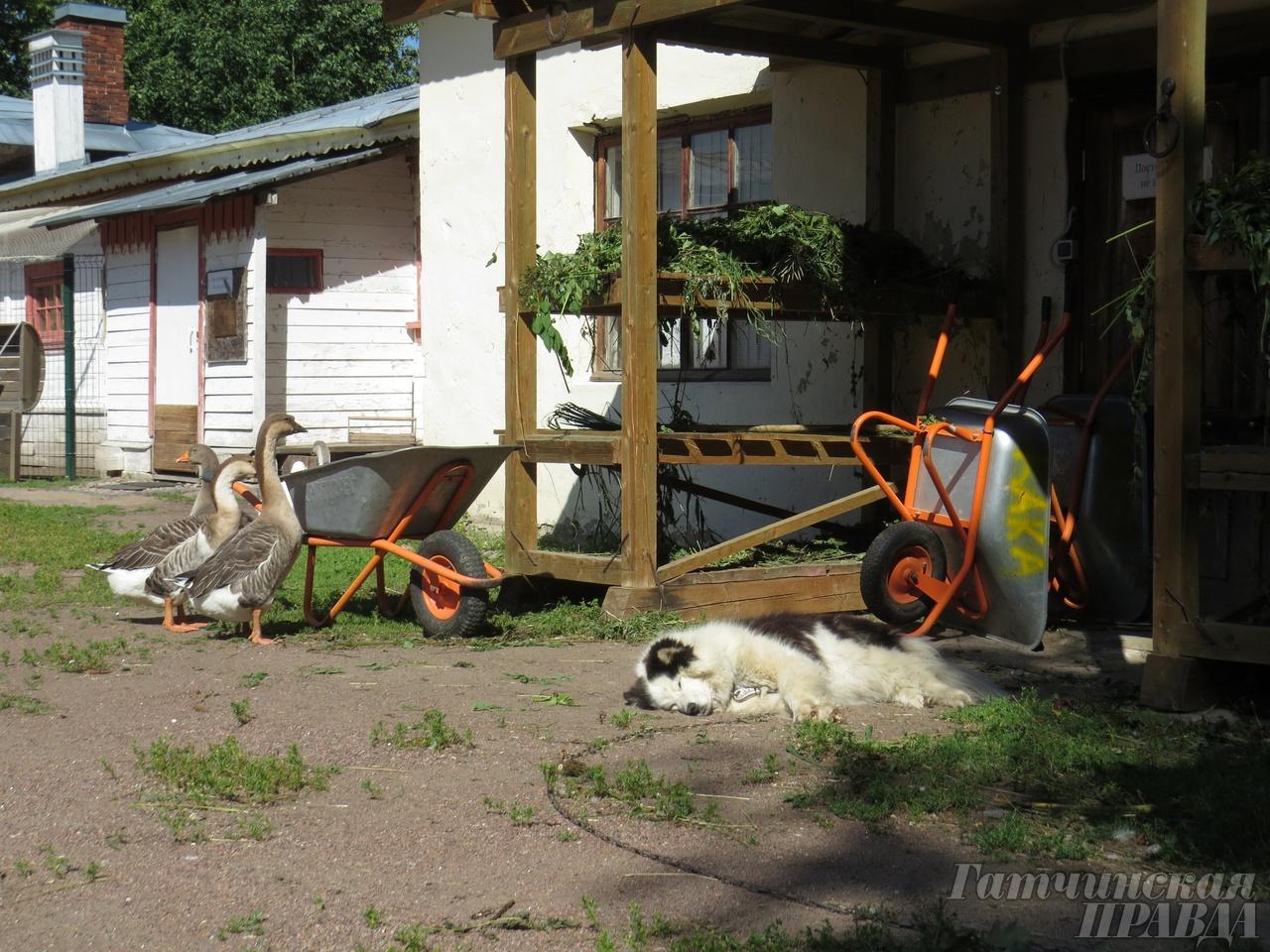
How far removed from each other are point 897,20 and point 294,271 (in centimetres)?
949

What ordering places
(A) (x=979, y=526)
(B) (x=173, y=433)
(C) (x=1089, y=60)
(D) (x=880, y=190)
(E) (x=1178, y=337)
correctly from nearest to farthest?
(E) (x=1178, y=337), (A) (x=979, y=526), (C) (x=1089, y=60), (D) (x=880, y=190), (B) (x=173, y=433)

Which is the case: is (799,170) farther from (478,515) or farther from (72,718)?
(72,718)

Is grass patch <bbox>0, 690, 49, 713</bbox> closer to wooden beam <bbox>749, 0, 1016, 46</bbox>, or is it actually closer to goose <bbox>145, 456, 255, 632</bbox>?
goose <bbox>145, 456, 255, 632</bbox>

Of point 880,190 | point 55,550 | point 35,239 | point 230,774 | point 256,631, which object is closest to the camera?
point 230,774

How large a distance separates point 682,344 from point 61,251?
11.0 meters

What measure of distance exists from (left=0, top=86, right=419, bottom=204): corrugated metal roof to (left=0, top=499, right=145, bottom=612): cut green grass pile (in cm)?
465

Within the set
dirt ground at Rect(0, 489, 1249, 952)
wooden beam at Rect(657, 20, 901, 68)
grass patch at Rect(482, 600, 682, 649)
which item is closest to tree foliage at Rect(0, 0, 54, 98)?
wooden beam at Rect(657, 20, 901, 68)

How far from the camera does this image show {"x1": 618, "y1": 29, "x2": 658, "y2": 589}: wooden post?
7633mm

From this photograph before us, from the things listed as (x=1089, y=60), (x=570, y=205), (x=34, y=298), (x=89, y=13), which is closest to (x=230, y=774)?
(x=1089, y=60)

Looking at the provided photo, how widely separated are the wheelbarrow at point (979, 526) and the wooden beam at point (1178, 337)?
108cm

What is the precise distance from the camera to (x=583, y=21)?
314 inches

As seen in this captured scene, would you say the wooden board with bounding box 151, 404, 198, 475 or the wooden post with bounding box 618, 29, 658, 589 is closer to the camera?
the wooden post with bounding box 618, 29, 658, 589

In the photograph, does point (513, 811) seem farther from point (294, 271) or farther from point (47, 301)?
point (47, 301)

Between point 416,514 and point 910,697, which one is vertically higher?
point 416,514
